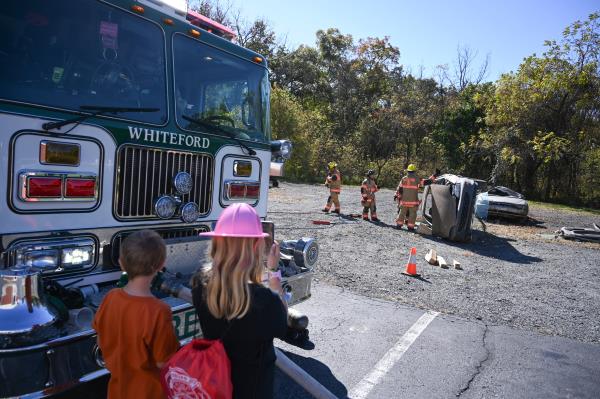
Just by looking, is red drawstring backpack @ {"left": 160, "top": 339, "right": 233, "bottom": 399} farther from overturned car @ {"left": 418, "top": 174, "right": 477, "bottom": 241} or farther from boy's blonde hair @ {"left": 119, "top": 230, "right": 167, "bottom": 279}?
overturned car @ {"left": 418, "top": 174, "right": 477, "bottom": 241}

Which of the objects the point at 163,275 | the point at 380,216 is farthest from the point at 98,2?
the point at 380,216

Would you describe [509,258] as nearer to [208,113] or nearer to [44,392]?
[208,113]

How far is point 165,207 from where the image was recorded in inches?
138

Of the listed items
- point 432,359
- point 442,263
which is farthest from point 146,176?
point 442,263

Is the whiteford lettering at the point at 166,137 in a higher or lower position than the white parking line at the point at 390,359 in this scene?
higher

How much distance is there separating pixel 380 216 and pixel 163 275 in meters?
12.7

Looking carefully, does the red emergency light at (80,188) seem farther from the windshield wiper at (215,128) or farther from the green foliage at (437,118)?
the green foliage at (437,118)

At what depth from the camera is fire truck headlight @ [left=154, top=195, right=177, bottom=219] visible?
3.47 m

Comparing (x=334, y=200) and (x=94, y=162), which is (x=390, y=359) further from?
(x=334, y=200)

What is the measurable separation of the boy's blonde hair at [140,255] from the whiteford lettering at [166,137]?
1317 mm

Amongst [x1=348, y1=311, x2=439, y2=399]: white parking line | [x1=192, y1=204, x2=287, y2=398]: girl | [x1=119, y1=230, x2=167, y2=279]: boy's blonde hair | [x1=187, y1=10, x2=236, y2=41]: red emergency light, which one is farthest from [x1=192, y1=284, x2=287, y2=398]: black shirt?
[x1=187, y1=10, x2=236, y2=41]: red emergency light

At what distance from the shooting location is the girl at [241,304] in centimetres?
188

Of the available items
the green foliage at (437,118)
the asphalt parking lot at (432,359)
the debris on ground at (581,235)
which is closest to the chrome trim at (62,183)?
the asphalt parking lot at (432,359)

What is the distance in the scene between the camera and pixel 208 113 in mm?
4102
